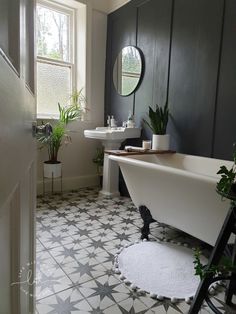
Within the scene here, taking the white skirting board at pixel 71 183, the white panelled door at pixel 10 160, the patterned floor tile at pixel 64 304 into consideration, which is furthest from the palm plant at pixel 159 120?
the white panelled door at pixel 10 160

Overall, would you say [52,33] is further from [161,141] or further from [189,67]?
[161,141]

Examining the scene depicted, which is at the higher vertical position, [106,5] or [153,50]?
[106,5]

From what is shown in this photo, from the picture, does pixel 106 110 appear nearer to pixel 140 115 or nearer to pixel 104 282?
pixel 140 115

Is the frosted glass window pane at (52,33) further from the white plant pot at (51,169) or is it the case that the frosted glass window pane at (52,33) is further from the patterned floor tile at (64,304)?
the patterned floor tile at (64,304)

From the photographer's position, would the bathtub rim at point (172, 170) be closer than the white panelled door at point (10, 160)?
No

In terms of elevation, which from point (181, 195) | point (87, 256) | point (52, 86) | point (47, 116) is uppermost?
point (52, 86)

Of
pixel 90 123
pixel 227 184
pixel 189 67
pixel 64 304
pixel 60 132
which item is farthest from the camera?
pixel 90 123

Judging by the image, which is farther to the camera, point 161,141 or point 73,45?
point 73,45

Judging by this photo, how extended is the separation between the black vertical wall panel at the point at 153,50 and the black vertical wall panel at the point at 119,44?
0.45 ft

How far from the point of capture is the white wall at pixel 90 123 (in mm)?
3536

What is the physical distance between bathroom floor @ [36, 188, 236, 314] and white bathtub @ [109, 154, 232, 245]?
0.35 m

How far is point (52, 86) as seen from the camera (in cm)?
346

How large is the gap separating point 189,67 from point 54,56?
196 cm

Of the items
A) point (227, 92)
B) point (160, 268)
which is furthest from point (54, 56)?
point (160, 268)
